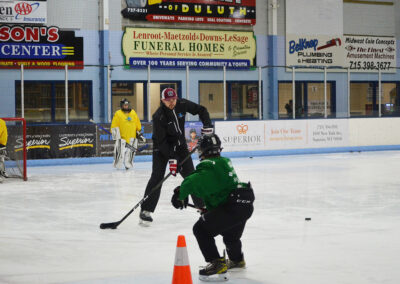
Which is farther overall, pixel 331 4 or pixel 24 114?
pixel 331 4

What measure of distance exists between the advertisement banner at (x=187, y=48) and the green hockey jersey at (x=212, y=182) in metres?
15.4

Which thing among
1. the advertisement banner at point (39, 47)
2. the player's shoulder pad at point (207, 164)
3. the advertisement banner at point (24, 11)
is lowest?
the player's shoulder pad at point (207, 164)

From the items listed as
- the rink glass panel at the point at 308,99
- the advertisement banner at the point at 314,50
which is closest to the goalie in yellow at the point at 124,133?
the rink glass panel at the point at 308,99

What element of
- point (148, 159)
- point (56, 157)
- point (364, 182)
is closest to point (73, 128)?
point (56, 157)

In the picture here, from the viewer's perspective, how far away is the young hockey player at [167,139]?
22.2 feet

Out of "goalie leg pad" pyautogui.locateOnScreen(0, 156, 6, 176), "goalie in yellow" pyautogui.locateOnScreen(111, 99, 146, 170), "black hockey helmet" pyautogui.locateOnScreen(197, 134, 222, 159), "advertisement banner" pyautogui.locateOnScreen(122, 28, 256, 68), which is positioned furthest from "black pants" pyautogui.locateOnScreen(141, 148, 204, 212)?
"advertisement banner" pyautogui.locateOnScreen(122, 28, 256, 68)

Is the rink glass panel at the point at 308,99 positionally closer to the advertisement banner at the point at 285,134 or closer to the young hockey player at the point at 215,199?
the advertisement banner at the point at 285,134

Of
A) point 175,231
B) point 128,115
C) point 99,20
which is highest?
point 99,20

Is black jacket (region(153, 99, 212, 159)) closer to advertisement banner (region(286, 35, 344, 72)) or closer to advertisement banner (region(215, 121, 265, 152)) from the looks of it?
advertisement banner (region(215, 121, 265, 152))

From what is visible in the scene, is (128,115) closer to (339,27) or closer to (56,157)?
(56,157)

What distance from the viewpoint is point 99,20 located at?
63.3 ft

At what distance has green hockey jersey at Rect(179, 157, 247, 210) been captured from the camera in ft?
14.3

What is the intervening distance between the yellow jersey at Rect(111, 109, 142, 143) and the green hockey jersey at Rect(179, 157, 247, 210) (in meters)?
8.95

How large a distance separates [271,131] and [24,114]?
20.4 feet
